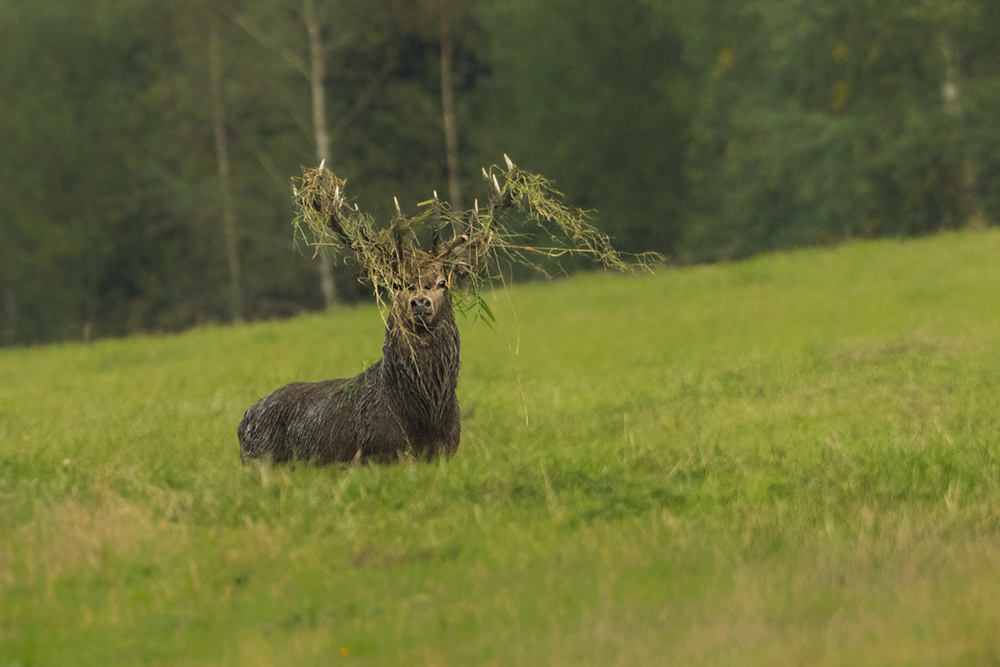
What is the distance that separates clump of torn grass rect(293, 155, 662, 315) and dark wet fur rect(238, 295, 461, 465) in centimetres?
35

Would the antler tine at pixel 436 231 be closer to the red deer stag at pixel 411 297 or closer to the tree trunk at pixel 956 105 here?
the red deer stag at pixel 411 297

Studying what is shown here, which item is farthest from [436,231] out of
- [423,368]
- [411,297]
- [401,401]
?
[401,401]

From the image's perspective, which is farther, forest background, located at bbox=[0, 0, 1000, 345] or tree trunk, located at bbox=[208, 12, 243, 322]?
tree trunk, located at bbox=[208, 12, 243, 322]

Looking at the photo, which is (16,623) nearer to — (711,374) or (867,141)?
(711,374)

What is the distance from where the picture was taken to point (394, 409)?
8.53 m

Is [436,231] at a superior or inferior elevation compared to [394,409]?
superior

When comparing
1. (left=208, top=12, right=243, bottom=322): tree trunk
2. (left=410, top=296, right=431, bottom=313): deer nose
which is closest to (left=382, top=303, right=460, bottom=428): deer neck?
(left=410, top=296, right=431, bottom=313): deer nose

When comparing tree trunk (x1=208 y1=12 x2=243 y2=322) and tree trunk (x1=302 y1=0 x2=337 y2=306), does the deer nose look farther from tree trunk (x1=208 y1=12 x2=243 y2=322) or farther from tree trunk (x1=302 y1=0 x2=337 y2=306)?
tree trunk (x1=208 y1=12 x2=243 y2=322)

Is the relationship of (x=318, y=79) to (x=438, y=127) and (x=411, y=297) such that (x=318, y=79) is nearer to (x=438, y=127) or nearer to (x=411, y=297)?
(x=438, y=127)

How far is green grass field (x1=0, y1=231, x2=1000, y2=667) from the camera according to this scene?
4746 mm

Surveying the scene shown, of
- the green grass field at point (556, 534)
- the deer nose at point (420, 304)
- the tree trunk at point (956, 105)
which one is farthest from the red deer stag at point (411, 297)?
the tree trunk at point (956, 105)

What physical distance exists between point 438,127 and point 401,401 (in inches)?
1304

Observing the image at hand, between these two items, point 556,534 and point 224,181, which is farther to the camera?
point 224,181

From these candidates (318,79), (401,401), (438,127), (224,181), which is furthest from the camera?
(438,127)
